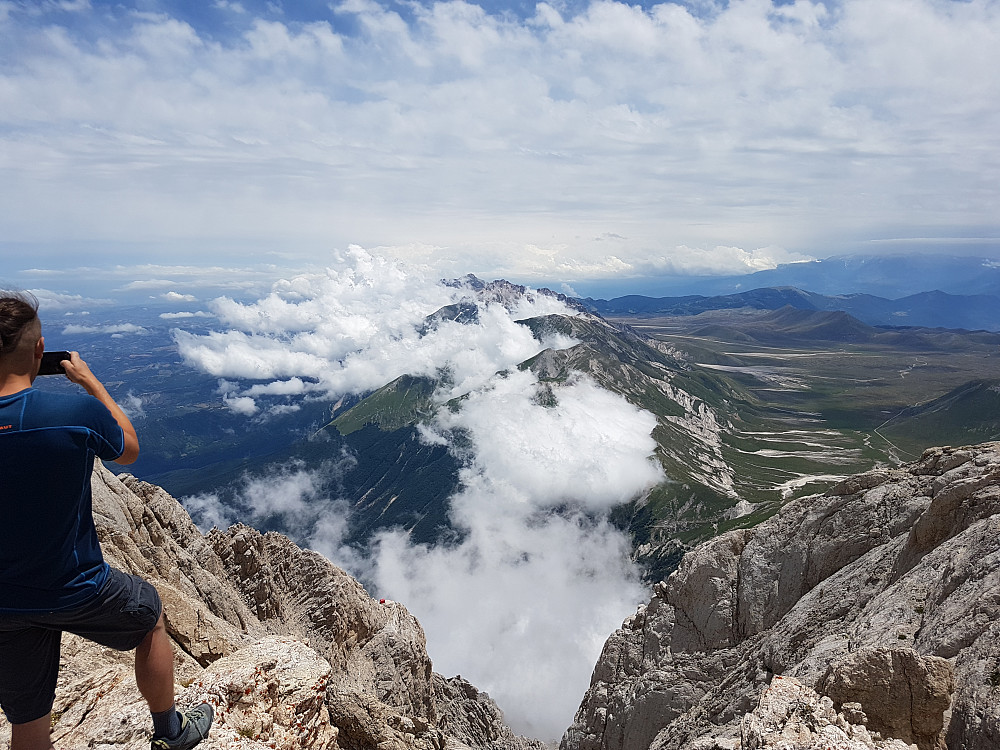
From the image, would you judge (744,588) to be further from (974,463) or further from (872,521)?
(974,463)

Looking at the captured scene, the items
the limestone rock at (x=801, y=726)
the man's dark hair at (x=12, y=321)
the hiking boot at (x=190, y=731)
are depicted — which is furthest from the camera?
the limestone rock at (x=801, y=726)

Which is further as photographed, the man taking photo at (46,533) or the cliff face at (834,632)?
the cliff face at (834,632)

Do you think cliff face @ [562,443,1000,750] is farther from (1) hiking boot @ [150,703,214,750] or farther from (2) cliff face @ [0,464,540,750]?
(1) hiking boot @ [150,703,214,750]

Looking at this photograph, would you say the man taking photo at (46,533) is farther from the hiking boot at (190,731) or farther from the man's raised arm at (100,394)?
the hiking boot at (190,731)

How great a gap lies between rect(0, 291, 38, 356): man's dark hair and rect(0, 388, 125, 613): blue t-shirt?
2.18ft

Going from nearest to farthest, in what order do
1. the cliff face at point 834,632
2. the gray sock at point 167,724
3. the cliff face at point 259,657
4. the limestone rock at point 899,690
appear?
1. the gray sock at point 167,724
2. the cliff face at point 259,657
3. the limestone rock at point 899,690
4. the cliff face at point 834,632

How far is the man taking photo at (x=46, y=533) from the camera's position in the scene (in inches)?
257

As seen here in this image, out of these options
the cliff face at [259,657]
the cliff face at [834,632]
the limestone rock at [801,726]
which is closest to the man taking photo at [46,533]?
the cliff face at [259,657]

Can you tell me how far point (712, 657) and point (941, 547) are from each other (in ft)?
61.0

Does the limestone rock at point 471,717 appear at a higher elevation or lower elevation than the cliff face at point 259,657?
lower

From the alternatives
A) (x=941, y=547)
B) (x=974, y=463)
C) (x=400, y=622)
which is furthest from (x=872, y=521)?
(x=400, y=622)

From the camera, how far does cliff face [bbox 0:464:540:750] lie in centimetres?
1108

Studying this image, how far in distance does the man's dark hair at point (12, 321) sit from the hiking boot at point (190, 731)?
6.61m

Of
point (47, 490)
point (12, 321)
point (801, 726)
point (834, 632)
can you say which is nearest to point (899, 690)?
point (801, 726)
